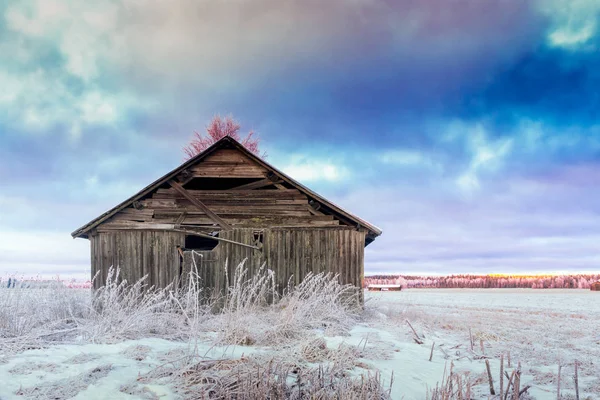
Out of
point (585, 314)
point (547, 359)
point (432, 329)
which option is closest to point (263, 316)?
point (432, 329)

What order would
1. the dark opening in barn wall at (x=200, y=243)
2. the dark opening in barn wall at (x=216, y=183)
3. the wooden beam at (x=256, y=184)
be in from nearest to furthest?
the wooden beam at (x=256, y=184) < the dark opening in barn wall at (x=216, y=183) < the dark opening in barn wall at (x=200, y=243)

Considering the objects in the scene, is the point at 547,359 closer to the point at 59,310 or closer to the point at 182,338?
the point at 182,338

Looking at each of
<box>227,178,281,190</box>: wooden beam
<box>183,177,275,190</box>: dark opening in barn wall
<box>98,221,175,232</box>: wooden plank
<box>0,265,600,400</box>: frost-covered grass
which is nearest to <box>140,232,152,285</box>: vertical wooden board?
<box>98,221,175,232</box>: wooden plank

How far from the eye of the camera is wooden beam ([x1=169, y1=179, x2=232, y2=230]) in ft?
45.6

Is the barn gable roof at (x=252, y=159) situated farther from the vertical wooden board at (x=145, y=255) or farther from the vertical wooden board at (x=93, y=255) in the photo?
the vertical wooden board at (x=145, y=255)

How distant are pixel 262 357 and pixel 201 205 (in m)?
8.46

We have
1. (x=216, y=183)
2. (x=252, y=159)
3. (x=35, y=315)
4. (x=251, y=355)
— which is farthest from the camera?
(x=216, y=183)

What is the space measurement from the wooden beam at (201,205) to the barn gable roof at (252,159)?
0.97 ft

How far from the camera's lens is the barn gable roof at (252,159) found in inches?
540

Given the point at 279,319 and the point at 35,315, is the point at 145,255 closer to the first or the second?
the point at 35,315

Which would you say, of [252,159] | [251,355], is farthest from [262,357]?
[252,159]

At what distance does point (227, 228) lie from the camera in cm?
1391

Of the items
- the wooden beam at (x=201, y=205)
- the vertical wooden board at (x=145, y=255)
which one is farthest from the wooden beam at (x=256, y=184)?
the vertical wooden board at (x=145, y=255)

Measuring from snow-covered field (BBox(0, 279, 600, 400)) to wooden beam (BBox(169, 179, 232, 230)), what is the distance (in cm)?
352
